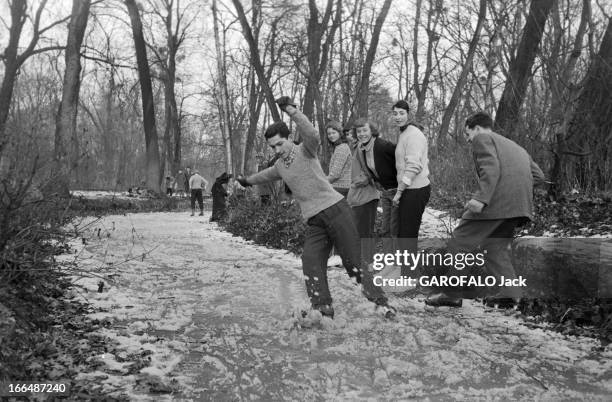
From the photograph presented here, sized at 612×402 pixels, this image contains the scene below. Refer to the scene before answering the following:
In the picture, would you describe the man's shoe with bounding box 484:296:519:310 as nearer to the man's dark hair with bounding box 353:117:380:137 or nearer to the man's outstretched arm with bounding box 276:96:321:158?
the man's dark hair with bounding box 353:117:380:137

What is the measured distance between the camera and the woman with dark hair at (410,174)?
17.8ft

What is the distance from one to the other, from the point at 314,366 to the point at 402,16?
809 inches

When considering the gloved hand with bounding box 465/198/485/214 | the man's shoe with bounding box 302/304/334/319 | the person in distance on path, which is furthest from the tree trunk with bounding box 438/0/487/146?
the man's shoe with bounding box 302/304/334/319

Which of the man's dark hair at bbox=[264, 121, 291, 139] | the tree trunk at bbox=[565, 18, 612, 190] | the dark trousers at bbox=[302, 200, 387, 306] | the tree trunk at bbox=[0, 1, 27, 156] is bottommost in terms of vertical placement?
the dark trousers at bbox=[302, 200, 387, 306]

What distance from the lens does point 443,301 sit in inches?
207

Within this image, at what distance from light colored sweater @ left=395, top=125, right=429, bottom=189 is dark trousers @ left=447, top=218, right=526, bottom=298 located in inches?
31.3

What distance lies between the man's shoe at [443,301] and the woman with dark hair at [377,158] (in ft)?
2.78

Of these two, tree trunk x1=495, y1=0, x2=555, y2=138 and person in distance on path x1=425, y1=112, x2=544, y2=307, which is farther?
tree trunk x1=495, y1=0, x2=555, y2=138

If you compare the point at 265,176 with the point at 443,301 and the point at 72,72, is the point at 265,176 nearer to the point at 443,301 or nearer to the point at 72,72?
the point at 443,301

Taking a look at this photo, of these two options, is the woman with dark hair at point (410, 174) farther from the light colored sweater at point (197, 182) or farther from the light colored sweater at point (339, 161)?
the light colored sweater at point (197, 182)

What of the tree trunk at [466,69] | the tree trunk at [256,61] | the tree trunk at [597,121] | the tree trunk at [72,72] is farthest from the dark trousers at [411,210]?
the tree trunk at [72,72]

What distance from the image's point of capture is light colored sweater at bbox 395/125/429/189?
17.7ft

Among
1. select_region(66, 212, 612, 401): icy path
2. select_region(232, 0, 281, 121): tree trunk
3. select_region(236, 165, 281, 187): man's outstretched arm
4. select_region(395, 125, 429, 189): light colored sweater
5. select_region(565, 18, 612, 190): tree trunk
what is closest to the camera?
select_region(66, 212, 612, 401): icy path

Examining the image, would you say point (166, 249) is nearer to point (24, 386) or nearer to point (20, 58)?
point (24, 386)
